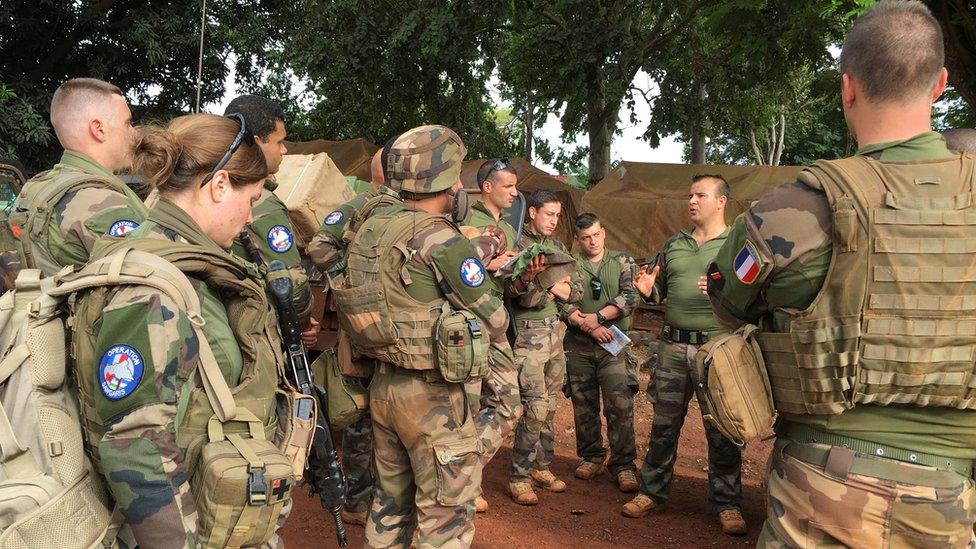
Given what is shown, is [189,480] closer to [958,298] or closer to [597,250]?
[958,298]

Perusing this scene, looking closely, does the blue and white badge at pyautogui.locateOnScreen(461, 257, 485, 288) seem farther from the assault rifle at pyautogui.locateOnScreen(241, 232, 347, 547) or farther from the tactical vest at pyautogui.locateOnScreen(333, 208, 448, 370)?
the assault rifle at pyautogui.locateOnScreen(241, 232, 347, 547)

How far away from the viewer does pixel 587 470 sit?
6.36 m

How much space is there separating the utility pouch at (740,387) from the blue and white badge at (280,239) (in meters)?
2.63

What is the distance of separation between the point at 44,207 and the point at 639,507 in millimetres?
4167

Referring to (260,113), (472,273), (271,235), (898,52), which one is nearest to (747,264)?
(898,52)

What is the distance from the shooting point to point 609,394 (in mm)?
6203

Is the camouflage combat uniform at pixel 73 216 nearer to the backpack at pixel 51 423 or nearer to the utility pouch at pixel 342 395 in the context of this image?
the utility pouch at pixel 342 395

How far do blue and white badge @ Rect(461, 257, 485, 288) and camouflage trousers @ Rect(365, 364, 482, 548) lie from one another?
477mm

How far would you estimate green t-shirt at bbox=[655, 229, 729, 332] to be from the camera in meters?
5.35

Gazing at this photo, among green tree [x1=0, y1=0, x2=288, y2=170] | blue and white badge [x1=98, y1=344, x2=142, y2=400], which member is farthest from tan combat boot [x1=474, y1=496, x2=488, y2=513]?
green tree [x1=0, y1=0, x2=288, y2=170]

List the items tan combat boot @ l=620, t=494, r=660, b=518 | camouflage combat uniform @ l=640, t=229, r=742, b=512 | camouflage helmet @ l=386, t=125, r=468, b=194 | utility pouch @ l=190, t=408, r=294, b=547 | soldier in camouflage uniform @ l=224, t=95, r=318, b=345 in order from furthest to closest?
1. tan combat boot @ l=620, t=494, r=660, b=518
2. camouflage combat uniform @ l=640, t=229, r=742, b=512
3. soldier in camouflage uniform @ l=224, t=95, r=318, b=345
4. camouflage helmet @ l=386, t=125, r=468, b=194
5. utility pouch @ l=190, t=408, r=294, b=547

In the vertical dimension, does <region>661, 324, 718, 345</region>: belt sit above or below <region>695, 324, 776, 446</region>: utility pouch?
below

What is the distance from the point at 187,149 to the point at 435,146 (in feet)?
5.40

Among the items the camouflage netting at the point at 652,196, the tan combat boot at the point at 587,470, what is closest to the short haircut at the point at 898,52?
the tan combat boot at the point at 587,470
